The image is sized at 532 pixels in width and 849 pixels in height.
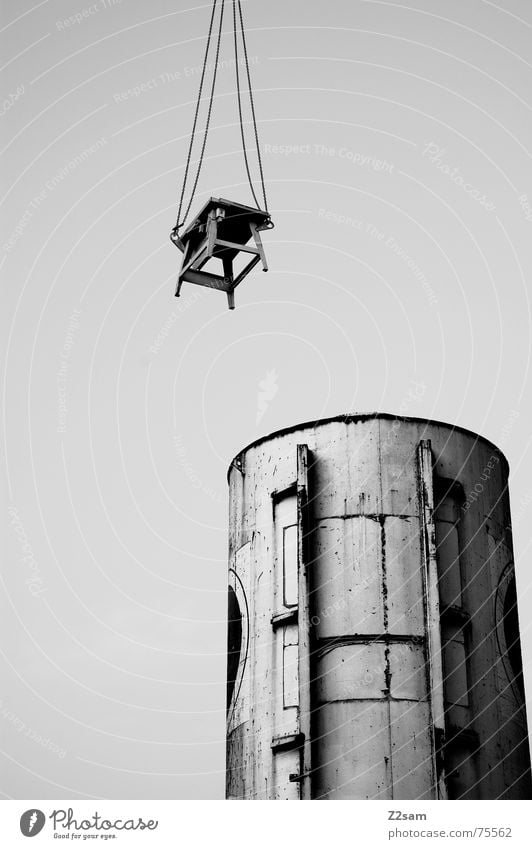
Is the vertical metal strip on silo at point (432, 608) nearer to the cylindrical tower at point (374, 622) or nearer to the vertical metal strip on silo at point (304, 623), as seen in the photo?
the cylindrical tower at point (374, 622)

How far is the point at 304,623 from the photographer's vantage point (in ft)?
46.1

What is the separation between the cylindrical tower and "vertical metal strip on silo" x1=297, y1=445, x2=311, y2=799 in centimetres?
2

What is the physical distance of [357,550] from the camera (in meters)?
14.4

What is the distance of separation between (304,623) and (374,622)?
0.89 metres

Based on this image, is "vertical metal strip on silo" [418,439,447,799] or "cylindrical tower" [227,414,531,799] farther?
"cylindrical tower" [227,414,531,799]

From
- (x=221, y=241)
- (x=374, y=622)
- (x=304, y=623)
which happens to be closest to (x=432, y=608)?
(x=374, y=622)

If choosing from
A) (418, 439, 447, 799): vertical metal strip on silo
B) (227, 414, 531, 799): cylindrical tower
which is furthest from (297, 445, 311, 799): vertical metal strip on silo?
(418, 439, 447, 799): vertical metal strip on silo

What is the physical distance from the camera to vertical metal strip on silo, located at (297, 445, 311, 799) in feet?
44.2

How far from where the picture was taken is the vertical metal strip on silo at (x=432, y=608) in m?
13.3

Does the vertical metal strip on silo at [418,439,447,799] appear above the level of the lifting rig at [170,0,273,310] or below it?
below

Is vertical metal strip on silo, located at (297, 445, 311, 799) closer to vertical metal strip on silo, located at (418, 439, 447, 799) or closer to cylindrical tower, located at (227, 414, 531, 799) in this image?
cylindrical tower, located at (227, 414, 531, 799)

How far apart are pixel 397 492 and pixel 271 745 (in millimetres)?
3649

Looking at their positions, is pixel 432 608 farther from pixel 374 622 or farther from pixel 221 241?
pixel 221 241
